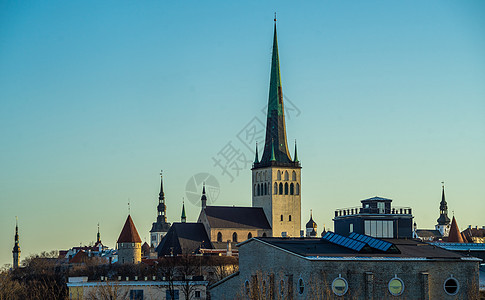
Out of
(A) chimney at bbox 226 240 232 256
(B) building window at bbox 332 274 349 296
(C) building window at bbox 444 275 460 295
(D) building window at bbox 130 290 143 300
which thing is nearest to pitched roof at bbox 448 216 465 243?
(A) chimney at bbox 226 240 232 256

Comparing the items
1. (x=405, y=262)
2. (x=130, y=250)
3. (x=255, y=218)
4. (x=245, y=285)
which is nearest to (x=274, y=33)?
(x=255, y=218)

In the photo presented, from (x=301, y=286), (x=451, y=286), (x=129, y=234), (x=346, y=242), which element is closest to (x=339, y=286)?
(x=301, y=286)

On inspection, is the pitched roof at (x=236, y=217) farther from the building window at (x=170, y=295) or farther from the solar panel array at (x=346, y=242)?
the solar panel array at (x=346, y=242)

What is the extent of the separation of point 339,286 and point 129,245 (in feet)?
289

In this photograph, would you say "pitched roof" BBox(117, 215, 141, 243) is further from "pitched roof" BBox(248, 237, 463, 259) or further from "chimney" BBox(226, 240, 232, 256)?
"pitched roof" BBox(248, 237, 463, 259)

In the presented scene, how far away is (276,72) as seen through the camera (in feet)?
513

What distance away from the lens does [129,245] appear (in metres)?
151

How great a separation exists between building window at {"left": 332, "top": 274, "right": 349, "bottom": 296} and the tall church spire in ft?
285

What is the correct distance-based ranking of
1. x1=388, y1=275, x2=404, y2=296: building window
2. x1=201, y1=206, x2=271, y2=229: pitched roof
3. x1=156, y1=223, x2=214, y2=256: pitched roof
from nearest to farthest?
1. x1=388, y1=275, x2=404, y2=296: building window
2. x1=156, y1=223, x2=214, y2=256: pitched roof
3. x1=201, y1=206, x2=271, y2=229: pitched roof

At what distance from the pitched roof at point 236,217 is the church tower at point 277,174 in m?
1.47

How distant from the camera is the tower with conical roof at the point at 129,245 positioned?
150m

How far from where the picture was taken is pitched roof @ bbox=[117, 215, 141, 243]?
15127 centimetres

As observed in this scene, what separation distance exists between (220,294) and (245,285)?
15.3 feet

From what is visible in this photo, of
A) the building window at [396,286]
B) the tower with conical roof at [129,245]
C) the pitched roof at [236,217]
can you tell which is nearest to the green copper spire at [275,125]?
the pitched roof at [236,217]
